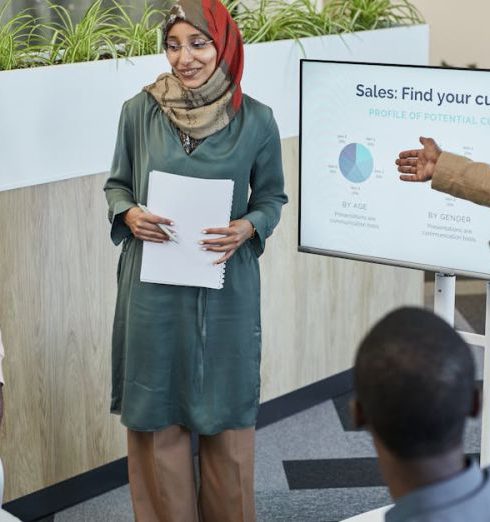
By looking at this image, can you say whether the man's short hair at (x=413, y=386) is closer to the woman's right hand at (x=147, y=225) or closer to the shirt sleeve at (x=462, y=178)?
the shirt sleeve at (x=462, y=178)

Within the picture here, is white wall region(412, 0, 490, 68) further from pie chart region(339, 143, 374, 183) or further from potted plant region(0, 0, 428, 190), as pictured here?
pie chart region(339, 143, 374, 183)

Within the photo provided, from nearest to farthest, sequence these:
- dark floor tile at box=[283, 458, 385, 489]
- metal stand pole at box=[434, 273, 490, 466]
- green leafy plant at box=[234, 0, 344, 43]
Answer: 1. metal stand pole at box=[434, 273, 490, 466]
2. dark floor tile at box=[283, 458, 385, 489]
3. green leafy plant at box=[234, 0, 344, 43]

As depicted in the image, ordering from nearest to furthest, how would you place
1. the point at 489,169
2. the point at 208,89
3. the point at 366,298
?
the point at 489,169 < the point at 208,89 < the point at 366,298

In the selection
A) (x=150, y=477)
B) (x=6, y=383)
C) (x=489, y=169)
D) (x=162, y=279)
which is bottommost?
(x=150, y=477)

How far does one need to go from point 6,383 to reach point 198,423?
0.74 meters

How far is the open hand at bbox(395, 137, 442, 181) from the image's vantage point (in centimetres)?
278

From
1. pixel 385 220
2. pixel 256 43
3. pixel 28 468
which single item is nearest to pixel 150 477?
pixel 28 468

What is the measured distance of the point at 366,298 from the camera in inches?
180

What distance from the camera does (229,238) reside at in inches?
112

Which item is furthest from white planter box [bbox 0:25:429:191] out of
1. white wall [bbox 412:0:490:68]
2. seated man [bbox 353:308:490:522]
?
white wall [bbox 412:0:490:68]

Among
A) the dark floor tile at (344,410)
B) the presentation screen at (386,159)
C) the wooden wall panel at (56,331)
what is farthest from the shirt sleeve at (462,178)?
the dark floor tile at (344,410)

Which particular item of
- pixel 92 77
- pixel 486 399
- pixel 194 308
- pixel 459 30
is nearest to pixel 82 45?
pixel 92 77

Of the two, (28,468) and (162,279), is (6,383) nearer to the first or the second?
(28,468)

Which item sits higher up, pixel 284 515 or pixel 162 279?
pixel 162 279
